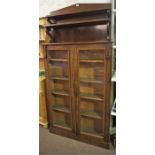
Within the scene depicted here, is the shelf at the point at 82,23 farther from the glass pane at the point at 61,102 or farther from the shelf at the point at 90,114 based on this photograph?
the shelf at the point at 90,114

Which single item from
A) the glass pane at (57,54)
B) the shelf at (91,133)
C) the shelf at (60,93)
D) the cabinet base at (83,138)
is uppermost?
the glass pane at (57,54)

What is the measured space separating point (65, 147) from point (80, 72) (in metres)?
0.99

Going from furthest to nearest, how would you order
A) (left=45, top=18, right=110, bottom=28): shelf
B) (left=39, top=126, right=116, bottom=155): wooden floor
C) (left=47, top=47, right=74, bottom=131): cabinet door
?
1. (left=47, top=47, right=74, bottom=131): cabinet door
2. (left=39, top=126, right=116, bottom=155): wooden floor
3. (left=45, top=18, right=110, bottom=28): shelf

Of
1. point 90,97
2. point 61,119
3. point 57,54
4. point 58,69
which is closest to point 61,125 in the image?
point 61,119

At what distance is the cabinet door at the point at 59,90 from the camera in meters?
2.33

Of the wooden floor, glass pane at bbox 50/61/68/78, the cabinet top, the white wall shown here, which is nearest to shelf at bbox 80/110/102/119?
the wooden floor

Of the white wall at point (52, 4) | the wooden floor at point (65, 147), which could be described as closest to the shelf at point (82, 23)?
the white wall at point (52, 4)

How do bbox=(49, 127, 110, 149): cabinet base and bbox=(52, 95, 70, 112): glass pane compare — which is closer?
bbox=(49, 127, 110, 149): cabinet base

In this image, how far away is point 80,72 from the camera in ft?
7.18

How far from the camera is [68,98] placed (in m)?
→ 2.36

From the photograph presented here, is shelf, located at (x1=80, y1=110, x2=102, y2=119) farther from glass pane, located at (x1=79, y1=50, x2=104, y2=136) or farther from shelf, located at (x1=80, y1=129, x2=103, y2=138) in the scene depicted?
shelf, located at (x1=80, y1=129, x2=103, y2=138)

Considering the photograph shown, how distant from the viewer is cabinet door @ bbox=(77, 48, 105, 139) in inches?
82.3
